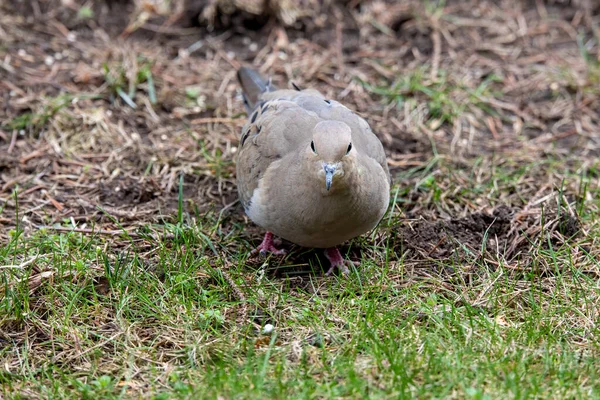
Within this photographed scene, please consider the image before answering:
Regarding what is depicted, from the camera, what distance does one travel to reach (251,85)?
5734mm

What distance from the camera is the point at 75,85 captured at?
21.0 feet

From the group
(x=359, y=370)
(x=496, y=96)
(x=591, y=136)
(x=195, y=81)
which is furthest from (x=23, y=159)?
(x=591, y=136)

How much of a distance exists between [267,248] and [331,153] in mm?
1024

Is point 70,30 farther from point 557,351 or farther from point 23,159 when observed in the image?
point 557,351

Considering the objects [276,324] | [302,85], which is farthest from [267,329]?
[302,85]

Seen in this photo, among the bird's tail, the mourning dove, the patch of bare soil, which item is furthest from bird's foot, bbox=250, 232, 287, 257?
the bird's tail

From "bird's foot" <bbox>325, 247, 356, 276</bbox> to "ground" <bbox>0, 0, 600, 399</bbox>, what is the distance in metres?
0.09

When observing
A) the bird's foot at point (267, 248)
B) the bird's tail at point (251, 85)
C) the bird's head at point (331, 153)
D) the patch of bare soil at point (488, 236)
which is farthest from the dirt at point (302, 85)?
the bird's head at point (331, 153)

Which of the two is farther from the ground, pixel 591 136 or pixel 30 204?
pixel 591 136

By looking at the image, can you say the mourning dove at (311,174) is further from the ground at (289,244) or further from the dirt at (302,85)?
the dirt at (302,85)

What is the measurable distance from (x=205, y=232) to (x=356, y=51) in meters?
2.87

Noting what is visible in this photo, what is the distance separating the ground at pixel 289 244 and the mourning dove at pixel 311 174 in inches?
11.2

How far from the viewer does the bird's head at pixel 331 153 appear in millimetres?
4023

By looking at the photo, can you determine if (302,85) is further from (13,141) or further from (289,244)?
(13,141)
